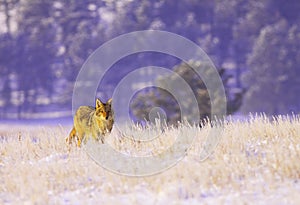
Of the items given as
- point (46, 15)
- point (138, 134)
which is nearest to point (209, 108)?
point (138, 134)

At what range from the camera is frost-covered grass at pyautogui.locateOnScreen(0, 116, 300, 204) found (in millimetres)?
6234

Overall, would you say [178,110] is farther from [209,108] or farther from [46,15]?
[46,15]

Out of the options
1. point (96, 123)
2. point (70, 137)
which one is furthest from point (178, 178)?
point (70, 137)

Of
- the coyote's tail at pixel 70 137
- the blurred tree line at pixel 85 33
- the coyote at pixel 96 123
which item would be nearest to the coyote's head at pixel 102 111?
the coyote at pixel 96 123

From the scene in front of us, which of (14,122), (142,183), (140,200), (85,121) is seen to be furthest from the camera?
(14,122)

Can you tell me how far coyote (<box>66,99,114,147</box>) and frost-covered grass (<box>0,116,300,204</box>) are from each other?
1.92ft

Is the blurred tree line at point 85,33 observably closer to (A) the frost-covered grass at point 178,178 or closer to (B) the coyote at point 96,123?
(B) the coyote at point 96,123

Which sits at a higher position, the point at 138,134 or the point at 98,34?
the point at 98,34

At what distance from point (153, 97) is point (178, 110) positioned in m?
1.45

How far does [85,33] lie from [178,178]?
46970mm

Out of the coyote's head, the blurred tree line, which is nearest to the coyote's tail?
the coyote's head

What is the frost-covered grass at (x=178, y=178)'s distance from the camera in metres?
6.23

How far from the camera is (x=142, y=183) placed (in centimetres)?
685

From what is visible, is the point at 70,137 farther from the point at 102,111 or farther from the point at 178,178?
the point at 178,178
